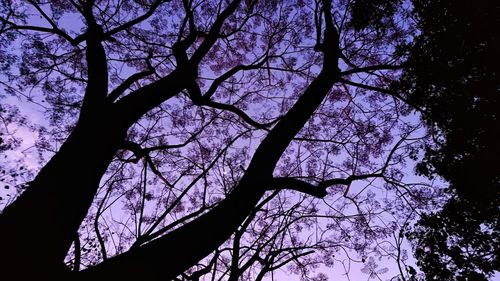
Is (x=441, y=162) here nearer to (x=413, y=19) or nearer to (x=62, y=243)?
(x=413, y=19)

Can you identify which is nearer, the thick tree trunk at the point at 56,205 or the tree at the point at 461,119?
the thick tree trunk at the point at 56,205

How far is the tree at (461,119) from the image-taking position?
17.2 ft

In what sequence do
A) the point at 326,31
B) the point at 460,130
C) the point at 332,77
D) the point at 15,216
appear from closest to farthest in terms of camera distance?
the point at 15,216
the point at 332,77
the point at 326,31
the point at 460,130

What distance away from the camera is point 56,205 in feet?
8.85

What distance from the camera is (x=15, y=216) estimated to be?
8.25ft

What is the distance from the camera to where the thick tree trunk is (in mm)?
2260

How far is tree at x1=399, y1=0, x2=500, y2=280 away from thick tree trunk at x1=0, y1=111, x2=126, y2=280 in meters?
5.85

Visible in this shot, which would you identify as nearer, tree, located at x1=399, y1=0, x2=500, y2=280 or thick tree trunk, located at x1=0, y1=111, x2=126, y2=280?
thick tree trunk, located at x1=0, y1=111, x2=126, y2=280

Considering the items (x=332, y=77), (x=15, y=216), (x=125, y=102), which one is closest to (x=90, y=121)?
(x=125, y=102)

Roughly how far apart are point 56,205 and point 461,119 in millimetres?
6503

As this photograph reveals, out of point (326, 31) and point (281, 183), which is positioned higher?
point (326, 31)

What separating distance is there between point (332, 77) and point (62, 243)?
12.7 feet

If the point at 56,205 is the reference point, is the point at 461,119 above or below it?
above

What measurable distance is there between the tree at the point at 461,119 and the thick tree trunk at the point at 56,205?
585cm
